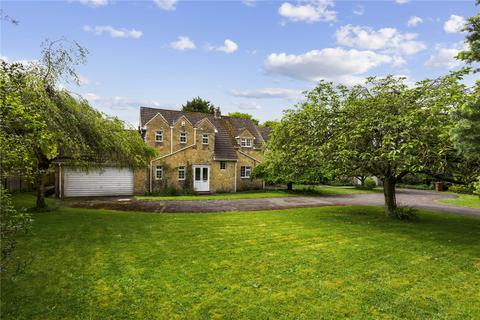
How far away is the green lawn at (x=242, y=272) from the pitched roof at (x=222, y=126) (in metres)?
16.6

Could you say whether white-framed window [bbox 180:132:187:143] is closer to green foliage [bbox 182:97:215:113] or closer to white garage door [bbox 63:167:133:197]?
white garage door [bbox 63:167:133:197]

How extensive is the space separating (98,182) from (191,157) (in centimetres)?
800

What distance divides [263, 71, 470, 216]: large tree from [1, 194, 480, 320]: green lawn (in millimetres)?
2763

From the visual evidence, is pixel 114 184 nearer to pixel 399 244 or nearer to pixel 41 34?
pixel 41 34

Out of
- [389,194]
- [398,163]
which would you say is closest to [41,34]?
[398,163]

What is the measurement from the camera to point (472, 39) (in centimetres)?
695

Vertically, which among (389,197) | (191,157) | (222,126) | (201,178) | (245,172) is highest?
(222,126)

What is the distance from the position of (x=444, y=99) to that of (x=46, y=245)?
1429cm

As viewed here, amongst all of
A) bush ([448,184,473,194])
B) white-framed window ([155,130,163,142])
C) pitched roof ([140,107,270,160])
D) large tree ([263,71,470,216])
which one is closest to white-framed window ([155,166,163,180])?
white-framed window ([155,130,163,142])

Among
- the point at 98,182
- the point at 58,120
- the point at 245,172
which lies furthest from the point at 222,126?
the point at 58,120

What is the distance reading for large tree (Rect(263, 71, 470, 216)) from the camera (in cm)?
1059

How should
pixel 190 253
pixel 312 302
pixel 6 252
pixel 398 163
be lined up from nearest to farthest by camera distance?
pixel 6 252 → pixel 312 302 → pixel 190 253 → pixel 398 163

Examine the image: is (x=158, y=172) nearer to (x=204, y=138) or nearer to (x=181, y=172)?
(x=181, y=172)

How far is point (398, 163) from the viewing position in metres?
10.8
